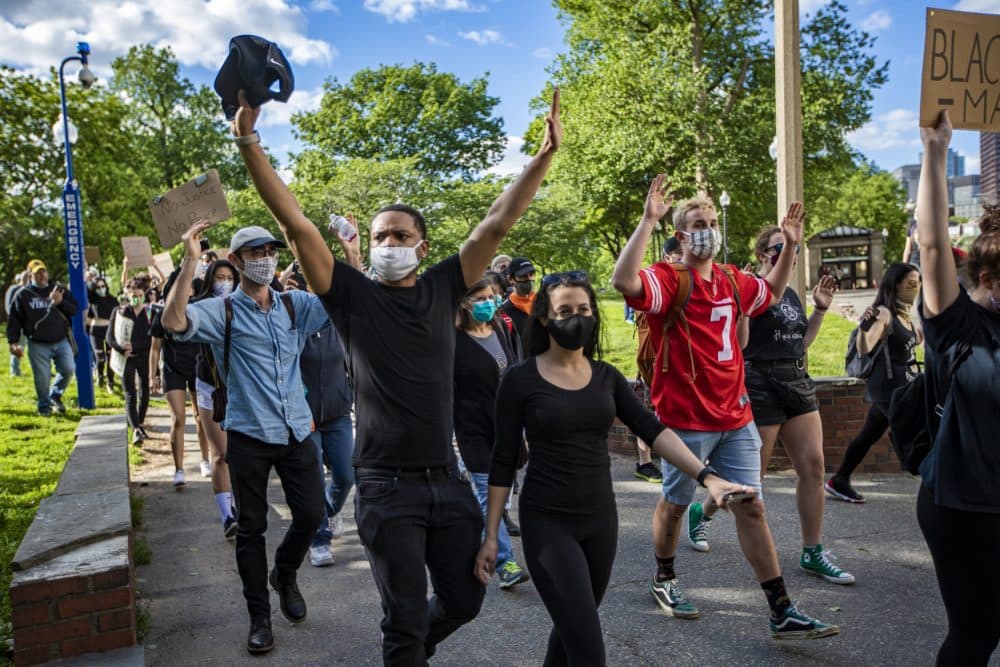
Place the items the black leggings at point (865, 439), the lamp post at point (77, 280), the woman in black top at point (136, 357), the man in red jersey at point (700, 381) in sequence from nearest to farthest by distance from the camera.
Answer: the man in red jersey at point (700, 381), the black leggings at point (865, 439), the woman in black top at point (136, 357), the lamp post at point (77, 280)

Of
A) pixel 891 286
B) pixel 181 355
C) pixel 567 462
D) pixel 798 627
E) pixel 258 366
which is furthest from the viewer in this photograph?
pixel 181 355

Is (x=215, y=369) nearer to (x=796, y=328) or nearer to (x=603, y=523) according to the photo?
(x=603, y=523)

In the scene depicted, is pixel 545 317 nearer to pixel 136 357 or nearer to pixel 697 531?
pixel 697 531

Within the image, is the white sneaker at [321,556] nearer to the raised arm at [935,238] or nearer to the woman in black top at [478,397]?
the woman in black top at [478,397]

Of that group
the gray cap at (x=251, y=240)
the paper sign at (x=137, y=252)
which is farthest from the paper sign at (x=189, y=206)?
the paper sign at (x=137, y=252)

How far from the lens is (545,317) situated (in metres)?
3.28

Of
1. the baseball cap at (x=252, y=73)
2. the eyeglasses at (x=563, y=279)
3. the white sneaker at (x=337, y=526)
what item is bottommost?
the white sneaker at (x=337, y=526)

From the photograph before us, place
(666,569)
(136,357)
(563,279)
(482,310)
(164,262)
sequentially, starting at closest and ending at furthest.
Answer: (563,279), (666,569), (482,310), (136,357), (164,262)

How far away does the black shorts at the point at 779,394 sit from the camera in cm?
485

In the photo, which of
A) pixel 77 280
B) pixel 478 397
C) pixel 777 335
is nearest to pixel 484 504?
pixel 478 397

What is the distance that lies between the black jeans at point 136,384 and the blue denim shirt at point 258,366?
5.40 meters

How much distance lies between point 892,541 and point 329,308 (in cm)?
427

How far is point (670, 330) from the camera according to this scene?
4.21m

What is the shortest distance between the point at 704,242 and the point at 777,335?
1217 millimetres
